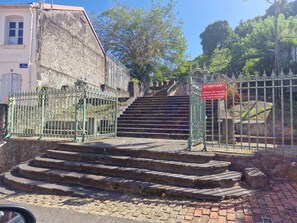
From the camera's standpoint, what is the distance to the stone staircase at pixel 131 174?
455cm

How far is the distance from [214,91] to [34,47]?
457 inches

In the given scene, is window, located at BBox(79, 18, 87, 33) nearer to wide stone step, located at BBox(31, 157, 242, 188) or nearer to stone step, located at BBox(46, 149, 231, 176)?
stone step, located at BBox(46, 149, 231, 176)

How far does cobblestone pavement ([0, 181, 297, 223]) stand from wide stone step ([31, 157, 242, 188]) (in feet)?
1.60

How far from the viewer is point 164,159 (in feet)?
18.2

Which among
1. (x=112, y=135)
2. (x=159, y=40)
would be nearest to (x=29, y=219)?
(x=112, y=135)

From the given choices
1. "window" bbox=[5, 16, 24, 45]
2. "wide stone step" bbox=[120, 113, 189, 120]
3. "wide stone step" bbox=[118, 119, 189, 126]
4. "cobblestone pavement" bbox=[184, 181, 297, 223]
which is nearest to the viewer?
"cobblestone pavement" bbox=[184, 181, 297, 223]

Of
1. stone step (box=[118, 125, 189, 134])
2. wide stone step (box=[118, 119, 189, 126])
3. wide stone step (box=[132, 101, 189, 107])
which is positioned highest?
wide stone step (box=[132, 101, 189, 107])

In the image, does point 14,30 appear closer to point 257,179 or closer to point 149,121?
point 149,121

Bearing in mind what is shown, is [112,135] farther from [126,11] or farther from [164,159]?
[126,11]

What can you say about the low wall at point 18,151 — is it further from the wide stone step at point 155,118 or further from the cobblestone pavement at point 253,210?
the cobblestone pavement at point 253,210

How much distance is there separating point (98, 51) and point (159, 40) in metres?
8.28

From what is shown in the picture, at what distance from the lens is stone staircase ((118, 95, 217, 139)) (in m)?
9.45

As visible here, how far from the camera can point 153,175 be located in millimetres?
4973

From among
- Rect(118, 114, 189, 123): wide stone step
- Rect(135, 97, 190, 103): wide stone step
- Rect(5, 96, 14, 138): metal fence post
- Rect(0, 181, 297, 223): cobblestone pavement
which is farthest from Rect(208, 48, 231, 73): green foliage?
Rect(0, 181, 297, 223): cobblestone pavement
